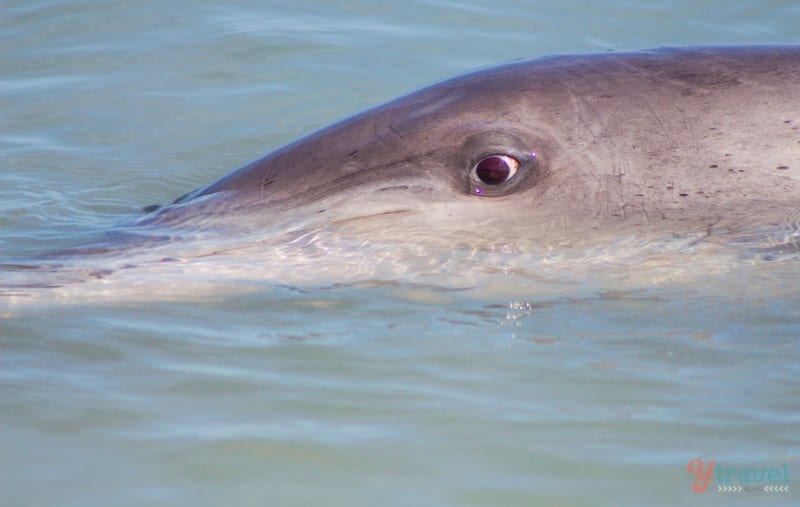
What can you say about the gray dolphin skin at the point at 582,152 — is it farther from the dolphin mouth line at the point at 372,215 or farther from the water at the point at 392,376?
the water at the point at 392,376

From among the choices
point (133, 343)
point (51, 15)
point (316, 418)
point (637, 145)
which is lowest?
point (316, 418)

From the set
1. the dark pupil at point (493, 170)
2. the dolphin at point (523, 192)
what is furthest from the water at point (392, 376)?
the dark pupil at point (493, 170)

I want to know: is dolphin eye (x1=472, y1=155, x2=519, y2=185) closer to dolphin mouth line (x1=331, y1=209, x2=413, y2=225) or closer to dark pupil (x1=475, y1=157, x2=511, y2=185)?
dark pupil (x1=475, y1=157, x2=511, y2=185)

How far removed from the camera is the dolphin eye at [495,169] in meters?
4.73

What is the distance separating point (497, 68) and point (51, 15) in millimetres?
6394

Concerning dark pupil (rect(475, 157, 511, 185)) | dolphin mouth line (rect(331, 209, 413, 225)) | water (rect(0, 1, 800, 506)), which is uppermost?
dark pupil (rect(475, 157, 511, 185))

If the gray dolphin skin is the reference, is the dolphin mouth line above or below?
below

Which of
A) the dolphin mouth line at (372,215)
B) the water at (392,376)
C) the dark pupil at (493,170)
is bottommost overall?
the water at (392,376)

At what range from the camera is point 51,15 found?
33.8 feet

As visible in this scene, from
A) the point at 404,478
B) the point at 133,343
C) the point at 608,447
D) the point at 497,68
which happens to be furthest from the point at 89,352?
the point at 497,68

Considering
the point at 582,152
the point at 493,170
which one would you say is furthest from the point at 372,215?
the point at 582,152

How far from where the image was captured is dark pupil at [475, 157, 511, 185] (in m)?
4.73

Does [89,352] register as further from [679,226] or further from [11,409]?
[679,226]

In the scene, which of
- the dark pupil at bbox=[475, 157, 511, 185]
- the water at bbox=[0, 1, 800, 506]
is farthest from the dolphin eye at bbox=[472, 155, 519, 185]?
the water at bbox=[0, 1, 800, 506]
